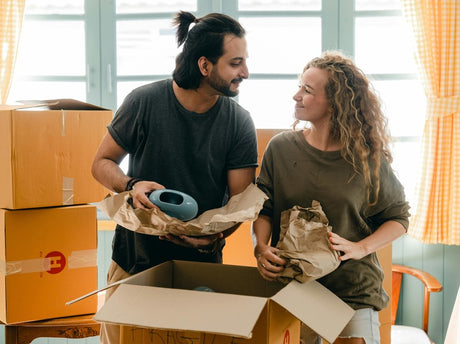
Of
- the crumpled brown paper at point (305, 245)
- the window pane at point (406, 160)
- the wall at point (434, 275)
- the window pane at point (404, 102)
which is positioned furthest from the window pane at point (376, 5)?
the crumpled brown paper at point (305, 245)

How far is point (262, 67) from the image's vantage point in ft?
10.4

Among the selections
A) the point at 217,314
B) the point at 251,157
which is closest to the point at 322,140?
the point at 251,157

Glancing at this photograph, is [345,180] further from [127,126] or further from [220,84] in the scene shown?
[127,126]

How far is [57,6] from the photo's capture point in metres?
3.18

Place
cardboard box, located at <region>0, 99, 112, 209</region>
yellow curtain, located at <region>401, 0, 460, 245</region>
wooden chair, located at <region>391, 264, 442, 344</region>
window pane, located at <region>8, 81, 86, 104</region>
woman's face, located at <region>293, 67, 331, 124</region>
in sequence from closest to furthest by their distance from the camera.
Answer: woman's face, located at <region>293, 67, 331, 124</region> < cardboard box, located at <region>0, 99, 112, 209</region> < wooden chair, located at <region>391, 264, 442, 344</region> < yellow curtain, located at <region>401, 0, 460, 245</region> < window pane, located at <region>8, 81, 86, 104</region>

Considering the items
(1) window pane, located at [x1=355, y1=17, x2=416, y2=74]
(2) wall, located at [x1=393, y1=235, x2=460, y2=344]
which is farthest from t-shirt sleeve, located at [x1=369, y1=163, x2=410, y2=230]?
(1) window pane, located at [x1=355, y1=17, x2=416, y2=74]

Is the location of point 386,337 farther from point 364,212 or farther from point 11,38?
point 11,38

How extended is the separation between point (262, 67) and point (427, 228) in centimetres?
117

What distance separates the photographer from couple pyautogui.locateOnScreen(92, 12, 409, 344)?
1.62 metres

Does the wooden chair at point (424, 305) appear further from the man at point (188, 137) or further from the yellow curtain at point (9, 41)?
the yellow curtain at point (9, 41)

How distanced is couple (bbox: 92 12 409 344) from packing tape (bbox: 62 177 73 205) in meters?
0.34

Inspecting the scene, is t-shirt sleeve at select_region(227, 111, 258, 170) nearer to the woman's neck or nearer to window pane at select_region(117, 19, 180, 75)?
the woman's neck

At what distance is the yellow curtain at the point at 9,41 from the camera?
2992 mm

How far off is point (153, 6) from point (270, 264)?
2.09 meters
